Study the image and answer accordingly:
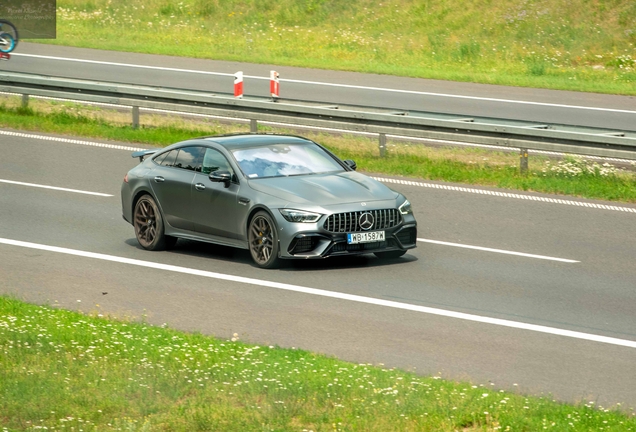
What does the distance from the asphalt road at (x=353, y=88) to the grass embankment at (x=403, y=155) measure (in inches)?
91.7

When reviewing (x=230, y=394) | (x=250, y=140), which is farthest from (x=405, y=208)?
(x=230, y=394)

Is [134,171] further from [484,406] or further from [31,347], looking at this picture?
[484,406]

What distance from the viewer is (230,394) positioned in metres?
7.67

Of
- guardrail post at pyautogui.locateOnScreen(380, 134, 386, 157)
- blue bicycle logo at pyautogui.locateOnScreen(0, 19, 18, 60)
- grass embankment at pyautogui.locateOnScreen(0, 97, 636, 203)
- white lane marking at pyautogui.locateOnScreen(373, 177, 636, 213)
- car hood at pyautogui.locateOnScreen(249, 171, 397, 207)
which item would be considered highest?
blue bicycle logo at pyautogui.locateOnScreen(0, 19, 18, 60)

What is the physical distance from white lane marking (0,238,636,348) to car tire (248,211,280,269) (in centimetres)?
51

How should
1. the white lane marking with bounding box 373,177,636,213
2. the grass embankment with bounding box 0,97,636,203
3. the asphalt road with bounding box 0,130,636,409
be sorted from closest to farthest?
1. the asphalt road with bounding box 0,130,636,409
2. the white lane marking with bounding box 373,177,636,213
3. the grass embankment with bounding box 0,97,636,203

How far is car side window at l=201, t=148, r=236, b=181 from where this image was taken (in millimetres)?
13734

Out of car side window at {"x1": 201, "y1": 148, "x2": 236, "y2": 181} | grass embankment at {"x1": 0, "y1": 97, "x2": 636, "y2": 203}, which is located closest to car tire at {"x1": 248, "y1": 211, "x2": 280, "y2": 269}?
car side window at {"x1": 201, "y1": 148, "x2": 236, "y2": 181}

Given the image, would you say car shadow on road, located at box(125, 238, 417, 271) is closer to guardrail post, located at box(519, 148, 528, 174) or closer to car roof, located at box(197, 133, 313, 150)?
car roof, located at box(197, 133, 313, 150)

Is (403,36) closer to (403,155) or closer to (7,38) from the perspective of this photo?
(7,38)

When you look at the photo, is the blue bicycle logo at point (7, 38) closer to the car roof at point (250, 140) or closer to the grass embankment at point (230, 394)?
the car roof at point (250, 140)

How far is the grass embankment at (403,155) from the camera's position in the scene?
58.8 feet

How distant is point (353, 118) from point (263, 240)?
8153 millimetres

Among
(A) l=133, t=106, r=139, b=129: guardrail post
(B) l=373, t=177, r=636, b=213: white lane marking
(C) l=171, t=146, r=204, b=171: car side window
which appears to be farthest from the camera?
(A) l=133, t=106, r=139, b=129: guardrail post
